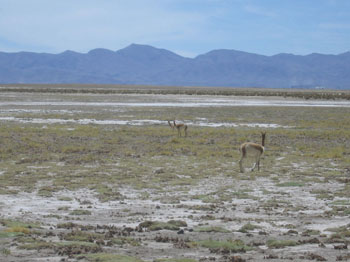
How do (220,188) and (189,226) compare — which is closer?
(189,226)

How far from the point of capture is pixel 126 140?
28.1m

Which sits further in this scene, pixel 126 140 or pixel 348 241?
pixel 126 140

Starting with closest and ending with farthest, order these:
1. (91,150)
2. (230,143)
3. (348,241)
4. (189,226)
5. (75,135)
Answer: (348,241) < (189,226) < (91,150) < (230,143) < (75,135)

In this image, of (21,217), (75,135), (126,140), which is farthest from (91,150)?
(21,217)

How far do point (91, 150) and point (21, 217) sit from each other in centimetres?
1247

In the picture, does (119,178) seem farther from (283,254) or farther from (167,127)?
(167,127)

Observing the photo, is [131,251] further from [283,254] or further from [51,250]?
[283,254]

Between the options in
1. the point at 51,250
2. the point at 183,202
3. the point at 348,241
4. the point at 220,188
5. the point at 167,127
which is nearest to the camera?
the point at 51,250

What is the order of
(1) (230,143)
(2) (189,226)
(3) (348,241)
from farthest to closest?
1. (1) (230,143)
2. (2) (189,226)
3. (3) (348,241)

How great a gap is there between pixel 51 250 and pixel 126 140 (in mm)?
19318

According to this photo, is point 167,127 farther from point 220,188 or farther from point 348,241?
point 348,241

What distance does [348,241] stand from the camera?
9711mm

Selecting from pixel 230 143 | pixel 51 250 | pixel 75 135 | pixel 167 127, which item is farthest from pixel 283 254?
pixel 167 127

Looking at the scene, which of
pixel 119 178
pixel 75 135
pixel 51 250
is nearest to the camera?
pixel 51 250
